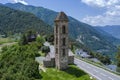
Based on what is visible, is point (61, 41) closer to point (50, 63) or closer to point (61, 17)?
point (61, 17)

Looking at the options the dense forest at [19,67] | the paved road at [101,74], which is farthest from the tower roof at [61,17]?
the paved road at [101,74]

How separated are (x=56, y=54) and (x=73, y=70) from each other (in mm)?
7181

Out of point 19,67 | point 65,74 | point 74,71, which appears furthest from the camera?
point 19,67

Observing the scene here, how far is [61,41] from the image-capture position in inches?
3034

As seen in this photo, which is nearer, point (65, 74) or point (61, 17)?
point (65, 74)

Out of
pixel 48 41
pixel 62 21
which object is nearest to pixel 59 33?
pixel 62 21

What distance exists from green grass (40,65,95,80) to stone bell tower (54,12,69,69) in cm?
233

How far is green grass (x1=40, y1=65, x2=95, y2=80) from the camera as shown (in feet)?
226

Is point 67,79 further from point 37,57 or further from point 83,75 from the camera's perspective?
point 37,57

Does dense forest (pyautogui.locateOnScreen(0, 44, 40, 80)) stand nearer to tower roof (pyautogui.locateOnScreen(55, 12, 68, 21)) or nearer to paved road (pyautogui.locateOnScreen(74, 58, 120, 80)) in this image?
tower roof (pyautogui.locateOnScreen(55, 12, 68, 21))

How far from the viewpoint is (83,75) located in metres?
69.7

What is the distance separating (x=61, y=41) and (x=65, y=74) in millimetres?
9843

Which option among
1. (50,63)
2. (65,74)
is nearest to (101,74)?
(65,74)

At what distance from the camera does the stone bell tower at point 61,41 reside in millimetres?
76625
